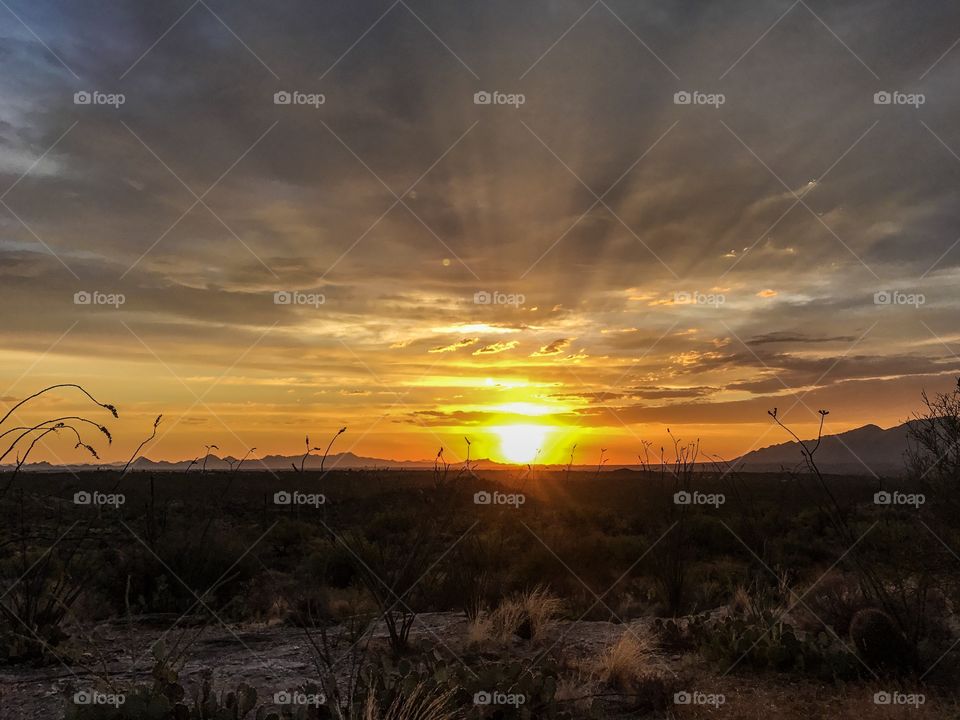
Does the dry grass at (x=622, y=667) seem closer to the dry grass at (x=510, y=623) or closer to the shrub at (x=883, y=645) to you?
the dry grass at (x=510, y=623)

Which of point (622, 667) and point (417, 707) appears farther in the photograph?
point (622, 667)

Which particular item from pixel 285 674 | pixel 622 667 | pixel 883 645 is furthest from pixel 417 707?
pixel 883 645

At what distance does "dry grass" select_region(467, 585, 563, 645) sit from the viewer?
316 inches

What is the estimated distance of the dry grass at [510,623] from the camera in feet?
26.3

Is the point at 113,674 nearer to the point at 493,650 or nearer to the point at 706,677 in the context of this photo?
the point at 493,650

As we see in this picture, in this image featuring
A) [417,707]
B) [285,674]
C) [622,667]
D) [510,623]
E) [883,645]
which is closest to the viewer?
[417,707]

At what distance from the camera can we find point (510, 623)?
27.4ft

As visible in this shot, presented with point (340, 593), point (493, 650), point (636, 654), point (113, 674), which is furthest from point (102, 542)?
point (636, 654)

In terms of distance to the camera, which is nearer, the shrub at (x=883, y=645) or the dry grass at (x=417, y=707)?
the dry grass at (x=417, y=707)

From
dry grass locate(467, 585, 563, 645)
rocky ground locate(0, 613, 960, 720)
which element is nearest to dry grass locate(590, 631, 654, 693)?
rocky ground locate(0, 613, 960, 720)

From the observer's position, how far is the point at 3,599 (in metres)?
8.00

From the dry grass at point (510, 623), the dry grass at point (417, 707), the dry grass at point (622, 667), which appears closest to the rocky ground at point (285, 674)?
the dry grass at point (510, 623)

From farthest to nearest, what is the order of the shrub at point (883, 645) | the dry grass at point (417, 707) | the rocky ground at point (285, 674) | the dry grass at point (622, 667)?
the shrub at point (883, 645) < the dry grass at point (622, 667) < the rocky ground at point (285, 674) < the dry grass at point (417, 707)

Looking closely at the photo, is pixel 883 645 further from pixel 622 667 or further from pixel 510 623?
pixel 510 623
